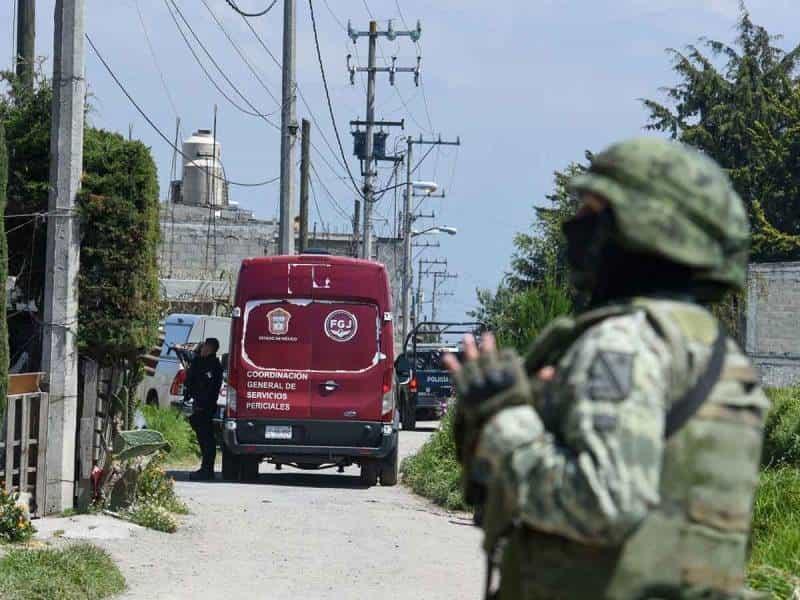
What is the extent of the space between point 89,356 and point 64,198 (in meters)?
1.46

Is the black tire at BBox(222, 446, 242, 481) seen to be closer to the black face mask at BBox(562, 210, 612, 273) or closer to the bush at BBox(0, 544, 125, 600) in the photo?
the bush at BBox(0, 544, 125, 600)

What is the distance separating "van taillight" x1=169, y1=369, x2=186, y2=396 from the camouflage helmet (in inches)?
874

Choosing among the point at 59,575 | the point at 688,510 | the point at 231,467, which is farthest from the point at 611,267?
the point at 231,467

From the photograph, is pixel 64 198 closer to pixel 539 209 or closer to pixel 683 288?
pixel 683 288

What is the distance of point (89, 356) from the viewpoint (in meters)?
13.5

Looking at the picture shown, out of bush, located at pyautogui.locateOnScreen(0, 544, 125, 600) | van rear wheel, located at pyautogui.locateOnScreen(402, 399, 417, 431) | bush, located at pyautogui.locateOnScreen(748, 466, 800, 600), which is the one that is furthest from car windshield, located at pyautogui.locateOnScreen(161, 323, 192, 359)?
bush, located at pyautogui.locateOnScreen(0, 544, 125, 600)

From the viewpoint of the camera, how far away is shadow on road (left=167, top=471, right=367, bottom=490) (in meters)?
19.1

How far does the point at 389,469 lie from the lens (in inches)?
763

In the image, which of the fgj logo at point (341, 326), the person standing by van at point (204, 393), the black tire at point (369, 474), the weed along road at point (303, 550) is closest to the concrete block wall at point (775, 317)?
the black tire at point (369, 474)

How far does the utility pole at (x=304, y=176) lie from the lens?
1596 inches

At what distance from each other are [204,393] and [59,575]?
1027cm

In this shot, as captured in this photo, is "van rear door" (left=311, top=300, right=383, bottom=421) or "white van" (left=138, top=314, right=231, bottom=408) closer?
"van rear door" (left=311, top=300, right=383, bottom=421)

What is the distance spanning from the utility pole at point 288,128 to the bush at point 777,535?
15.1 metres

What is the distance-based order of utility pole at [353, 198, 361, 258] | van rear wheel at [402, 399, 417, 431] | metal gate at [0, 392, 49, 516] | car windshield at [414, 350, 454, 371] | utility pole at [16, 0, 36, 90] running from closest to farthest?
metal gate at [0, 392, 49, 516] → utility pole at [16, 0, 36, 90] → van rear wheel at [402, 399, 417, 431] → car windshield at [414, 350, 454, 371] → utility pole at [353, 198, 361, 258]
